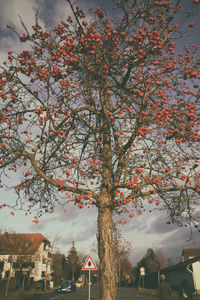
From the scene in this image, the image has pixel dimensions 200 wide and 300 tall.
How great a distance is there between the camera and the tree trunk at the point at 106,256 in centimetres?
524

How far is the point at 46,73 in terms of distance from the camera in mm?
6039

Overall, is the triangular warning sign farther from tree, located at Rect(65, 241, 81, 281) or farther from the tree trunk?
tree, located at Rect(65, 241, 81, 281)

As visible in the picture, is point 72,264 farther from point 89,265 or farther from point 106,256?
point 106,256

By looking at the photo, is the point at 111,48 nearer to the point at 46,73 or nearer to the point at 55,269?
the point at 46,73

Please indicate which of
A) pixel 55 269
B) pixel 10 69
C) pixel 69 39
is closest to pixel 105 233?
pixel 10 69

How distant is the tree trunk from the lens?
5238mm

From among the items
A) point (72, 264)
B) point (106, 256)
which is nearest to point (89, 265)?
point (106, 256)

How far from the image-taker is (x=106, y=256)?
5480 millimetres

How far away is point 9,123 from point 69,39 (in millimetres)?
2862

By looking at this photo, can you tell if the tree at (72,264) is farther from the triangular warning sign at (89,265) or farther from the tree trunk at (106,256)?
the tree trunk at (106,256)

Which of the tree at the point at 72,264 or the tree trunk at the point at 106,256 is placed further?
the tree at the point at 72,264

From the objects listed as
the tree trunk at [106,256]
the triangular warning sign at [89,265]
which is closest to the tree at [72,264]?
the triangular warning sign at [89,265]

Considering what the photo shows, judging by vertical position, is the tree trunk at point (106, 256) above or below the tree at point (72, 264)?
above

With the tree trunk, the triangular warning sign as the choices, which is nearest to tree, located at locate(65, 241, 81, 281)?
the triangular warning sign
